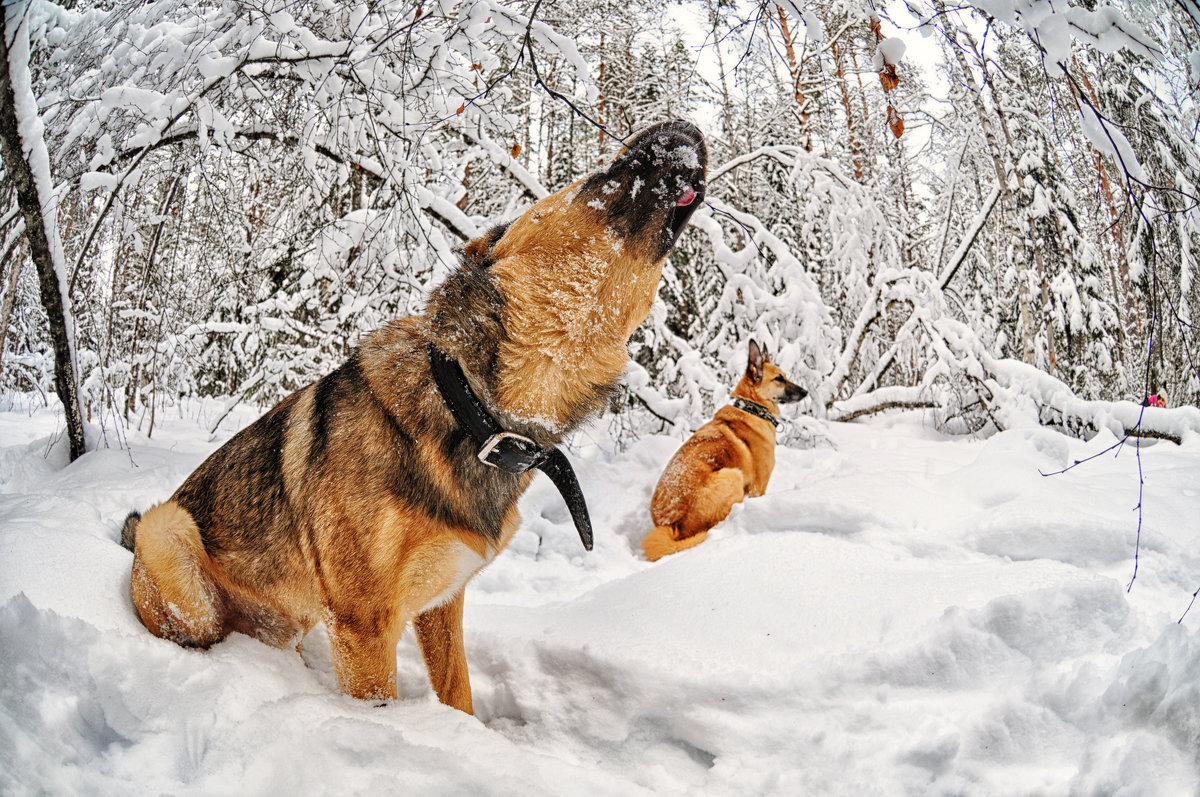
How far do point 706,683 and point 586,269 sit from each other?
4.48 ft

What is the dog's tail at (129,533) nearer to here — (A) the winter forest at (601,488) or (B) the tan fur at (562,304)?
(A) the winter forest at (601,488)

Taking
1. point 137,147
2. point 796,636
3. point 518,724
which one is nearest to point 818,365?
point 796,636

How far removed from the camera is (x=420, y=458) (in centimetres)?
180

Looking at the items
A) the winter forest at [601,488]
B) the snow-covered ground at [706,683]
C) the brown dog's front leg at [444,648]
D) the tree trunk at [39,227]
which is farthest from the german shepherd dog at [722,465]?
the tree trunk at [39,227]

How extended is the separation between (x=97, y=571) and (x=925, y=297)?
25.5ft

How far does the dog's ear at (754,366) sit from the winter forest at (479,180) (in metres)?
0.42

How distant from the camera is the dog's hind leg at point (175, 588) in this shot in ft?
5.97

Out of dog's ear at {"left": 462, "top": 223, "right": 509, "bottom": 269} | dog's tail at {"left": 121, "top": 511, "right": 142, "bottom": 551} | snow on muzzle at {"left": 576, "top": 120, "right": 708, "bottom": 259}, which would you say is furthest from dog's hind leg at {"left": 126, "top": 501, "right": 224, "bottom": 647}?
snow on muzzle at {"left": 576, "top": 120, "right": 708, "bottom": 259}

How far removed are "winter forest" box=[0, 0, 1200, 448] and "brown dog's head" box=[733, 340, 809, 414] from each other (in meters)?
0.32

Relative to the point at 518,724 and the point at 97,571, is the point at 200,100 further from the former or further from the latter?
the point at 518,724

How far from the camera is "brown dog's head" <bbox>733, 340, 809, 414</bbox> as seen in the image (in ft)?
20.8

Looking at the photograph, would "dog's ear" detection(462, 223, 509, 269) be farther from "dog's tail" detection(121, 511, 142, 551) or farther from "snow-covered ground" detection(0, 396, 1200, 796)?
"dog's tail" detection(121, 511, 142, 551)

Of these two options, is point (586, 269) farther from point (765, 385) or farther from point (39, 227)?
point (765, 385)

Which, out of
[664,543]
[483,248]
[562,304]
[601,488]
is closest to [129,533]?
[483,248]
